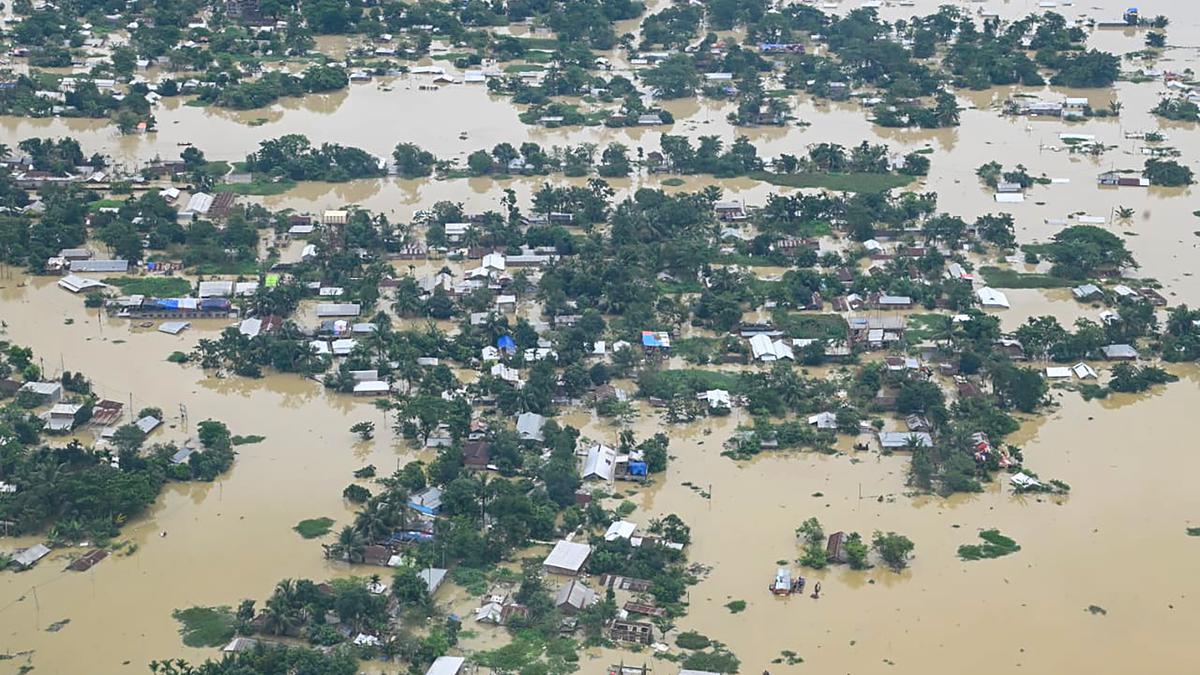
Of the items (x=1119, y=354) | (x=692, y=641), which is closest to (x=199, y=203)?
(x=692, y=641)

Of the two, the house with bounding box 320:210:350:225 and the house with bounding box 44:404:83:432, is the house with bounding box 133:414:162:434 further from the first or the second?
the house with bounding box 320:210:350:225

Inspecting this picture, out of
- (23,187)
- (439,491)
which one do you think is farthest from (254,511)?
(23,187)

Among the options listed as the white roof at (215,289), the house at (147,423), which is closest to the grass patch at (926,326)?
the white roof at (215,289)

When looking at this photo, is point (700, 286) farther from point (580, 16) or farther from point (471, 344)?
point (580, 16)

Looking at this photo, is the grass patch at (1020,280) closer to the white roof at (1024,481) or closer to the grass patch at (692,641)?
the white roof at (1024,481)

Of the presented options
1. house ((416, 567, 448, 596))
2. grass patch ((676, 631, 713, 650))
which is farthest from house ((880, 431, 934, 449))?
house ((416, 567, 448, 596))

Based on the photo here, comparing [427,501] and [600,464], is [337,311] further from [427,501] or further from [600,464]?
[600,464]
